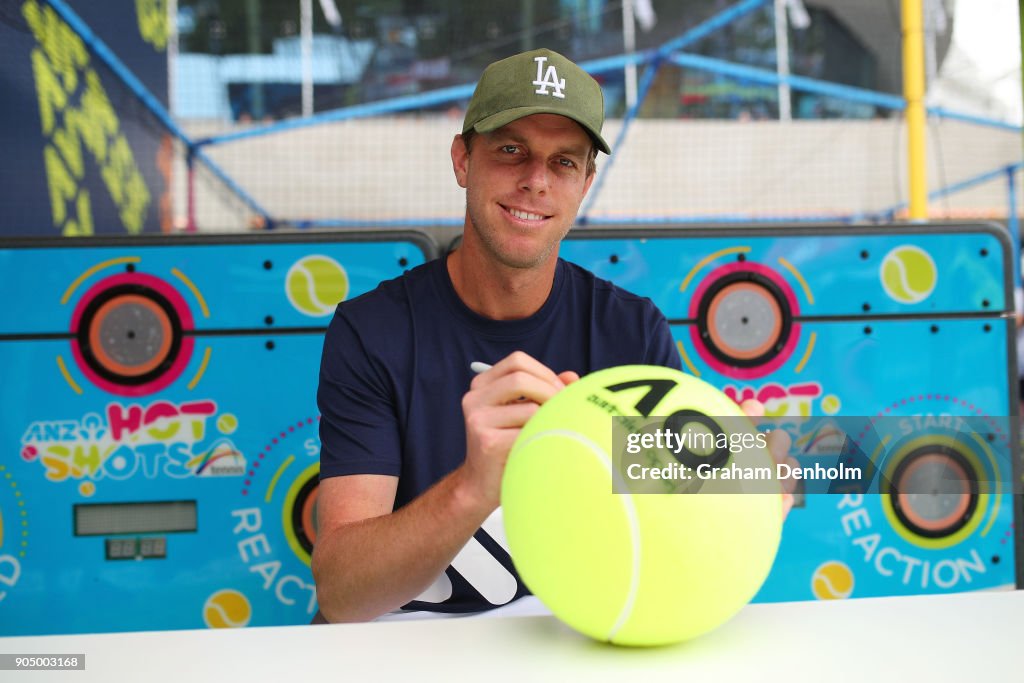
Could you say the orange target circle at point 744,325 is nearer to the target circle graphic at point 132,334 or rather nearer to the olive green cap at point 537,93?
the olive green cap at point 537,93

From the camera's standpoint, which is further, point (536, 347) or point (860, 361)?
point (860, 361)

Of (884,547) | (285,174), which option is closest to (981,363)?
(884,547)

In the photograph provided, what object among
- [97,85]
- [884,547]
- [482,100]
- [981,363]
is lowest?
[884,547]

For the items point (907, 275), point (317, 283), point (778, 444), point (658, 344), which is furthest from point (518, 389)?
point (907, 275)

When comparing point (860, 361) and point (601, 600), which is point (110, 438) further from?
point (860, 361)

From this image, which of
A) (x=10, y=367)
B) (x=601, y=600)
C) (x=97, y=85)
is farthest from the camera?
(x=97, y=85)


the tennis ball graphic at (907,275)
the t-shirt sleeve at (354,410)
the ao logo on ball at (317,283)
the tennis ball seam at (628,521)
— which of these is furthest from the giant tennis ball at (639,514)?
the tennis ball graphic at (907,275)

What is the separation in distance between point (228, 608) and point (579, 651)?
1.53m

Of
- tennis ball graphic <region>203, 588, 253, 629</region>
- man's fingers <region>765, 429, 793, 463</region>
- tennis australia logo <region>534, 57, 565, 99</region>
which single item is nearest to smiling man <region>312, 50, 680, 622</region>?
tennis australia logo <region>534, 57, 565, 99</region>

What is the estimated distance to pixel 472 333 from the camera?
1532 millimetres

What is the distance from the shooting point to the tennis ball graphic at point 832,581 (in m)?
2.14

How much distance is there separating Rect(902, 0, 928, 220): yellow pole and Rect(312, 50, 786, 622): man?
1594mm

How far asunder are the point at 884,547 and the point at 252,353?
1.60 m

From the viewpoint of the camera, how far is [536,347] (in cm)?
154
